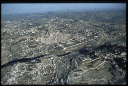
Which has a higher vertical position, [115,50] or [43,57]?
[115,50]

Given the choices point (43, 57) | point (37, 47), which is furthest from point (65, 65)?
point (37, 47)

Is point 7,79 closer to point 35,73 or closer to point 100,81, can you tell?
point 35,73

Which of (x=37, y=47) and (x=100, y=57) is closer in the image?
(x=100, y=57)

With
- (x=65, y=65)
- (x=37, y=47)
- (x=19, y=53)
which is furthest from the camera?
(x=37, y=47)

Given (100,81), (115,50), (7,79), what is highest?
(115,50)

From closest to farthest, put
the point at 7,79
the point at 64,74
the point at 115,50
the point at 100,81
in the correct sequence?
1. the point at 100,81
2. the point at 7,79
3. the point at 64,74
4. the point at 115,50

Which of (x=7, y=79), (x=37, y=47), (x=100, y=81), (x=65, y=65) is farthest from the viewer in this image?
(x=37, y=47)

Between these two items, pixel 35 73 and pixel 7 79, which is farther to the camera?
pixel 35 73

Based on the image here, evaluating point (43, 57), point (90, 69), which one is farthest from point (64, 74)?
point (43, 57)

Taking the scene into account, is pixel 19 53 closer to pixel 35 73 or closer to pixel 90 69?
pixel 35 73
